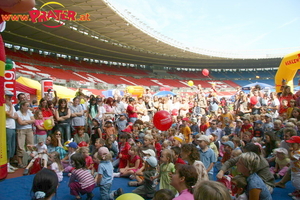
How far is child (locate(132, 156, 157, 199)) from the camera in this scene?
393cm

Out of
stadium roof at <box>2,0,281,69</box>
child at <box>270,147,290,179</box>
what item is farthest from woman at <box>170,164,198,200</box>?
stadium roof at <box>2,0,281,69</box>

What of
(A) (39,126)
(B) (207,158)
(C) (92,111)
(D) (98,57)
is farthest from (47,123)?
→ (D) (98,57)

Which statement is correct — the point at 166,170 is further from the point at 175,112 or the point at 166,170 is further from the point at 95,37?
the point at 95,37

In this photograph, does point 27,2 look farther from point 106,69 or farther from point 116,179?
point 106,69

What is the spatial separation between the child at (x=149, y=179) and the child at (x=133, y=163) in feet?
4.04

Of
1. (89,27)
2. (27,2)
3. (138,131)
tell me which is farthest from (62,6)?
(27,2)

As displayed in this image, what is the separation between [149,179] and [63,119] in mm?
3638

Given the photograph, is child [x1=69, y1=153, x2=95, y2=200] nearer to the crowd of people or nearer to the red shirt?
the crowd of people

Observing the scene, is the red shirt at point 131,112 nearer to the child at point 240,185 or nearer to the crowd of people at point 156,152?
the crowd of people at point 156,152

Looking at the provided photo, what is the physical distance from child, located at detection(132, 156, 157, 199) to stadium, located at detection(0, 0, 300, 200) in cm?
66

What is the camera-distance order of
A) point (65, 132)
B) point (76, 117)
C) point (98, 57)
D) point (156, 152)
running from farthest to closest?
point (98, 57) < point (76, 117) < point (65, 132) < point (156, 152)

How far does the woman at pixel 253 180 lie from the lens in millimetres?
2576

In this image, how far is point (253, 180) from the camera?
262cm

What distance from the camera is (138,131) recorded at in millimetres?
7523
